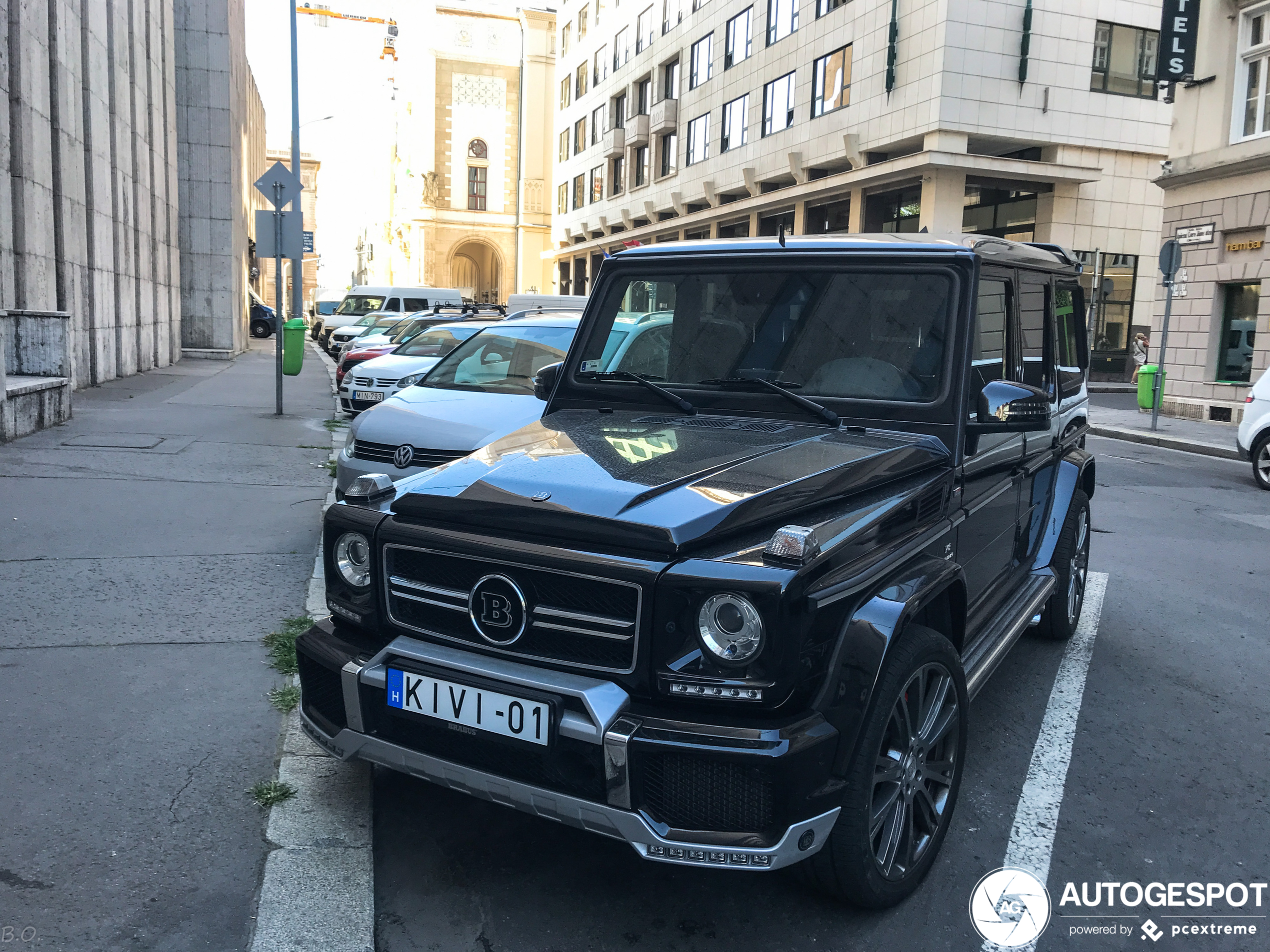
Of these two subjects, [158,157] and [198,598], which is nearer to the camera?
[198,598]

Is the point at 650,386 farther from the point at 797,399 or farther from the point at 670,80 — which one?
the point at 670,80

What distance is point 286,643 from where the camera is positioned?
195 inches

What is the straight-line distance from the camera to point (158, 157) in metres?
23.4

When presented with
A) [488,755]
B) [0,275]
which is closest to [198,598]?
[488,755]

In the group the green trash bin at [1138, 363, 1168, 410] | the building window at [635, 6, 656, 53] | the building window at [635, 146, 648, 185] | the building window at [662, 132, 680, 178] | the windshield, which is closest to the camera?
the green trash bin at [1138, 363, 1168, 410]

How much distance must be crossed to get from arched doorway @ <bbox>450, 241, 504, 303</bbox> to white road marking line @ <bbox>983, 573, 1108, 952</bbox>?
226ft

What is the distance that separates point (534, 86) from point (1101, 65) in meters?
52.1

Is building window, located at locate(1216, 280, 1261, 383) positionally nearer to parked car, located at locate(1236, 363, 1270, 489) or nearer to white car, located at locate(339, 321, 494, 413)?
parked car, located at locate(1236, 363, 1270, 489)

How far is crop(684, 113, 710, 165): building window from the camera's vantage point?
38.6 meters

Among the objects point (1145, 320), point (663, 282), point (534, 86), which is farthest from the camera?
point (534, 86)

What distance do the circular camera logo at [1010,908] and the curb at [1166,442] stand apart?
13449mm

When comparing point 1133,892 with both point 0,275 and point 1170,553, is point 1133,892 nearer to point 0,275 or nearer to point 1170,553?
point 1170,553

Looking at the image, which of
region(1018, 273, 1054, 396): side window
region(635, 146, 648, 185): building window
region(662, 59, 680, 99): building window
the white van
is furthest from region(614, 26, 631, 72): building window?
region(1018, 273, 1054, 396): side window

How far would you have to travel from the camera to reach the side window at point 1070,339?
16.7 feet
